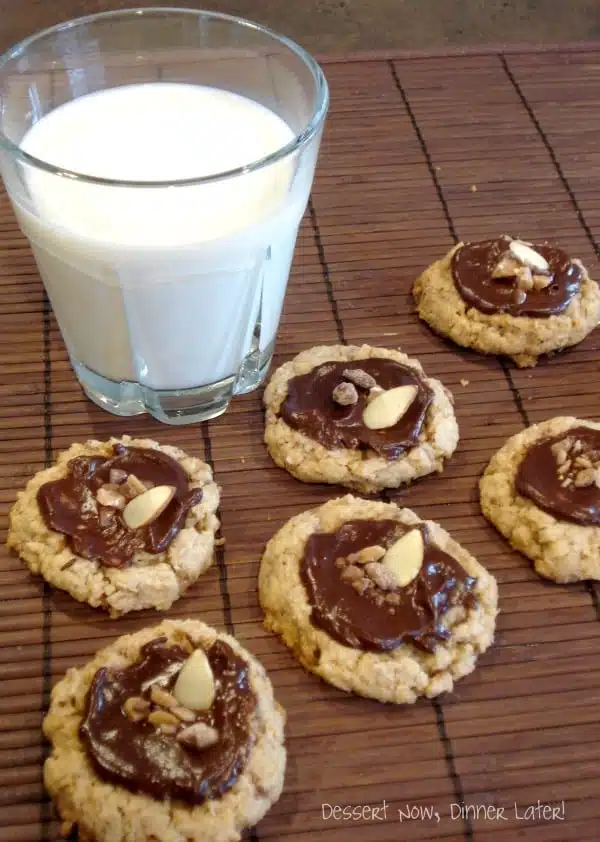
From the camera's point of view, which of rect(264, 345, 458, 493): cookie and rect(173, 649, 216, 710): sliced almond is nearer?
rect(173, 649, 216, 710): sliced almond

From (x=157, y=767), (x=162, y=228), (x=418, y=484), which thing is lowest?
(x=418, y=484)

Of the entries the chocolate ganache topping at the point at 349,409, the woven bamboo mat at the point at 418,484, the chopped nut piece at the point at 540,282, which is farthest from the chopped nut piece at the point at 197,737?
the chopped nut piece at the point at 540,282

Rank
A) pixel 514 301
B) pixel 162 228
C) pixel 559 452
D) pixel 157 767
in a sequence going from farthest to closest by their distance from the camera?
pixel 514 301
pixel 559 452
pixel 162 228
pixel 157 767

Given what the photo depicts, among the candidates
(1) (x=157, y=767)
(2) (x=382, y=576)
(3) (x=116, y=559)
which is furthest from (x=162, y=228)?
(1) (x=157, y=767)

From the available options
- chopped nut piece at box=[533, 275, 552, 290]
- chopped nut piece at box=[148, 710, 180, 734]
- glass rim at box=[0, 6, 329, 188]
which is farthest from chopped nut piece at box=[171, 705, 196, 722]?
chopped nut piece at box=[533, 275, 552, 290]

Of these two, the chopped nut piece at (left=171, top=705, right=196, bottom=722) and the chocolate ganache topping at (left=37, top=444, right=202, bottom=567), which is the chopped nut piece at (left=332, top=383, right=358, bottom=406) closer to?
the chocolate ganache topping at (left=37, top=444, right=202, bottom=567)

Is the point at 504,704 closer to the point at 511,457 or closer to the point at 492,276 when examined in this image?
the point at 511,457

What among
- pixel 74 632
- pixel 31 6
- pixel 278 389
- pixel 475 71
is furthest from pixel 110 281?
pixel 31 6

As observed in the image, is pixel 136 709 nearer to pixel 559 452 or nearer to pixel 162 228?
pixel 162 228
